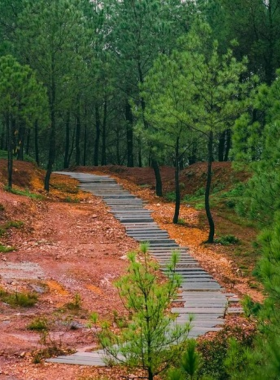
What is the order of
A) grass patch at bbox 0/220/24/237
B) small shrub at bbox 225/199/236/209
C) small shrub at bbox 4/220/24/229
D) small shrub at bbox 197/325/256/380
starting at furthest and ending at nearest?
small shrub at bbox 225/199/236/209
small shrub at bbox 4/220/24/229
grass patch at bbox 0/220/24/237
small shrub at bbox 197/325/256/380

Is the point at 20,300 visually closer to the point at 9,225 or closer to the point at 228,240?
the point at 9,225

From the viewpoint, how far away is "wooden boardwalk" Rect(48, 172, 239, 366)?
8.88 meters

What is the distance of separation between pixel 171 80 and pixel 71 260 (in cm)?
862

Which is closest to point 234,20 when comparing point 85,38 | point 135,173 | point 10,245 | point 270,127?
point 85,38

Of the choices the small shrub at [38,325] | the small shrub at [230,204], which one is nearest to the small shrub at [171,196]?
the small shrub at [230,204]

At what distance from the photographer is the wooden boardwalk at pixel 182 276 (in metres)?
8.88

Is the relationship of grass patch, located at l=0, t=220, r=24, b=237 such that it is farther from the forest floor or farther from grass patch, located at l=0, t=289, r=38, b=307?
grass patch, located at l=0, t=289, r=38, b=307

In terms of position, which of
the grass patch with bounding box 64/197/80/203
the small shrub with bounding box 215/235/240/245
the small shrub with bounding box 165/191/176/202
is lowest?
the small shrub with bounding box 215/235/240/245

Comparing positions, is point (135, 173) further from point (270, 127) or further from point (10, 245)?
point (270, 127)

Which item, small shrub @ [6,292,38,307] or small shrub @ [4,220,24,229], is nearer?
small shrub @ [6,292,38,307]

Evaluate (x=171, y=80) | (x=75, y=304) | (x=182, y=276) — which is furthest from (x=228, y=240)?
(x=75, y=304)

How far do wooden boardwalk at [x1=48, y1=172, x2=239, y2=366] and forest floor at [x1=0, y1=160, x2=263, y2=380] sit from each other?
Answer: 0.30m

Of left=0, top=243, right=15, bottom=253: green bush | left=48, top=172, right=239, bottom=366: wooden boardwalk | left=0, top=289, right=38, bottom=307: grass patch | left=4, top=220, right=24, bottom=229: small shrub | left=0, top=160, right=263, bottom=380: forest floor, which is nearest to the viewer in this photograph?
left=0, top=160, right=263, bottom=380: forest floor

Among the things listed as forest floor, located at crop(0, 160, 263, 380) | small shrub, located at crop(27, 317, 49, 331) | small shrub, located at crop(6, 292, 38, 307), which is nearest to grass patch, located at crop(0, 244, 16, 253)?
forest floor, located at crop(0, 160, 263, 380)
